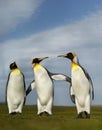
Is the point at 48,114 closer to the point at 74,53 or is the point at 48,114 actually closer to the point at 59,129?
the point at 74,53

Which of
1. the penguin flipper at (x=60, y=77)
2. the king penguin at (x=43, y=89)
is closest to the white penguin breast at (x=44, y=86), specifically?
the king penguin at (x=43, y=89)

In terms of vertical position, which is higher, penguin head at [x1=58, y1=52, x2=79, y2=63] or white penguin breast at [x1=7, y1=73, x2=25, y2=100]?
penguin head at [x1=58, y1=52, x2=79, y2=63]

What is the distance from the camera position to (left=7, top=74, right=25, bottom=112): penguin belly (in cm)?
2238

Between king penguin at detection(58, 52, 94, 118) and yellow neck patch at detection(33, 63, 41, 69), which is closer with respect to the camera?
king penguin at detection(58, 52, 94, 118)

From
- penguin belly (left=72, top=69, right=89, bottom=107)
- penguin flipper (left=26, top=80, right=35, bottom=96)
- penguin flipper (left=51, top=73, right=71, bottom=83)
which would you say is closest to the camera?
penguin belly (left=72, top=69, right=89, bottom=107)

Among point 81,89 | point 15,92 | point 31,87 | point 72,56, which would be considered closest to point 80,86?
point 81,89

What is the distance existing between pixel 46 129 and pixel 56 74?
322 inches

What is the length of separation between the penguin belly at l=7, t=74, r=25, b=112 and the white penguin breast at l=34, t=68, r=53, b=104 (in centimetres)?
129

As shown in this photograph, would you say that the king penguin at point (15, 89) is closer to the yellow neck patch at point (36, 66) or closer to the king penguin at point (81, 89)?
the yellow neck patch at point (36, 66)

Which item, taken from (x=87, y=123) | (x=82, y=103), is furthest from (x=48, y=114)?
(x=87, y=123)

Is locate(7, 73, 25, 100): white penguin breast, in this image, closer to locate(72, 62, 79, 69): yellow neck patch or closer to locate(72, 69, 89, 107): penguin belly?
locate(72, 62, 79, 69): yellow neck patch

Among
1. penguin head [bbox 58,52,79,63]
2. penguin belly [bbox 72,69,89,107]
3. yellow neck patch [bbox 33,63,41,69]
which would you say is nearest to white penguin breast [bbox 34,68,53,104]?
yellow neck patch [bbox 33,63,41,69]

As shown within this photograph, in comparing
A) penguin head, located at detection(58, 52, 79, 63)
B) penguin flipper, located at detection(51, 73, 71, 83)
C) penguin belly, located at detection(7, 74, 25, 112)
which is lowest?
penguin belly, located at detection(7, 74, 25, 112)

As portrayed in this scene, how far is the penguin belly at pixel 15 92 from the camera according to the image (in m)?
22.4
